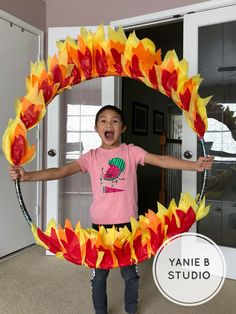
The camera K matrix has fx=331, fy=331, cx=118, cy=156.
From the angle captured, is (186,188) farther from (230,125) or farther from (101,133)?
(101,133)

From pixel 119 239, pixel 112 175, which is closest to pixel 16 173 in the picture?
pixel 112 175

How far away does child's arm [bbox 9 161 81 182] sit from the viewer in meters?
1.64

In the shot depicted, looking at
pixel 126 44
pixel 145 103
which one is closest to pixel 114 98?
pixel 126 44

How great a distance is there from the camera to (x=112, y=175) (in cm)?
172

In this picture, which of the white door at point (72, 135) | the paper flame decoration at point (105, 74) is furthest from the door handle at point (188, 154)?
the paper flame decoration at point (105, 74)

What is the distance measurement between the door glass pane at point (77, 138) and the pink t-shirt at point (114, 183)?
116 cm

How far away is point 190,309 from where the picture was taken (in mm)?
1979

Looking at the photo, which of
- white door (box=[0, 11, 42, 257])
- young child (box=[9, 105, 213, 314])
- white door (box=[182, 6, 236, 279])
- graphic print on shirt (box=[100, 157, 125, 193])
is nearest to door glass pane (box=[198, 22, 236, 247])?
white door (box=[182, 6, 236, 279])

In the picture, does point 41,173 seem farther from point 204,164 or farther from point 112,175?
point 204,164

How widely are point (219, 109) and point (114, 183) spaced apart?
127cm

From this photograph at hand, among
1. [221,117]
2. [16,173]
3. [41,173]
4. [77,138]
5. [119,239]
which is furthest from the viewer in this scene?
[77,138]

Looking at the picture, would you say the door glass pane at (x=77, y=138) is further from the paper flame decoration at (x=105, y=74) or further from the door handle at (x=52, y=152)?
the paper flame decoration at (x=105, y=74)

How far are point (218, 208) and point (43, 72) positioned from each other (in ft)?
5.61

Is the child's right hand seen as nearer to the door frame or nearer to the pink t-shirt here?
the pink t-shirt
